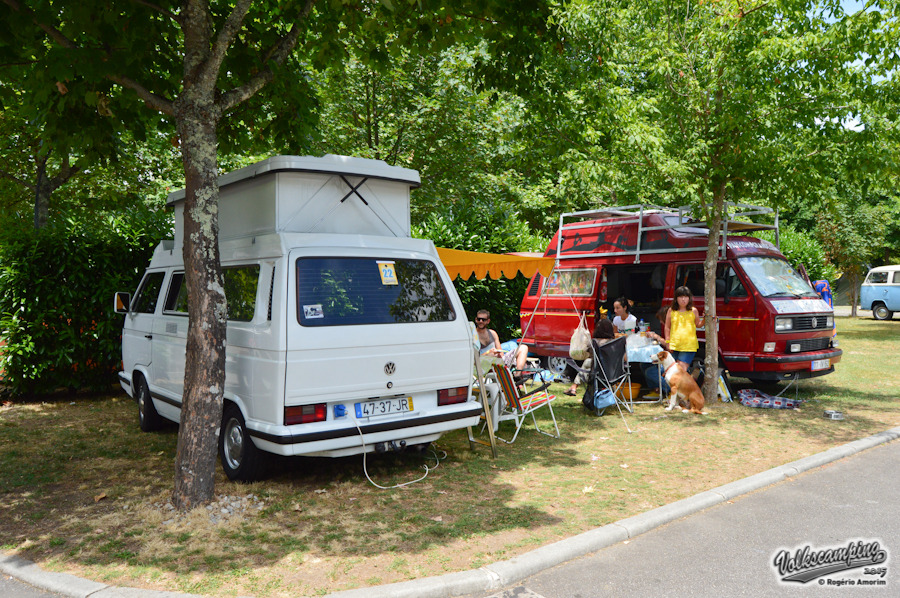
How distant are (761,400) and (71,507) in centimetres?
858

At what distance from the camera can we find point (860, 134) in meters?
8.78

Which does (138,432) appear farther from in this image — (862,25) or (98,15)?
(862,25)

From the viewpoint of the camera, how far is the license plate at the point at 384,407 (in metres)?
5.57

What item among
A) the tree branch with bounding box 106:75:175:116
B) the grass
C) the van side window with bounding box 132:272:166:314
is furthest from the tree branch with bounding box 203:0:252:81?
the grass

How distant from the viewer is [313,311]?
5426 millimetres

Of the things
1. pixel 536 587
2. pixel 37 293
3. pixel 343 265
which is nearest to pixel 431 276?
pixel 343 265

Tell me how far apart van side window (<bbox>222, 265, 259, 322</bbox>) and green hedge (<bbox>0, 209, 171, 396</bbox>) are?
5.04 m

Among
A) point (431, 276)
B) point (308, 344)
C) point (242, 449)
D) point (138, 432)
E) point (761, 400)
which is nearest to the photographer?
point (308, 344)

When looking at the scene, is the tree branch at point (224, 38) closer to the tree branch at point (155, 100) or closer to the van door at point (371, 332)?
the tree branch at point (155, 100)

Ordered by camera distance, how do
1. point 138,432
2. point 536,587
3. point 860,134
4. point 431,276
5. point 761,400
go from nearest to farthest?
point 536,587, point 431,276, point 138,432, point 860,134, point 761,400

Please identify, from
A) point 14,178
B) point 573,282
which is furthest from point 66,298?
point 573,282

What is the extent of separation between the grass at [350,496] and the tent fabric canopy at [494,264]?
9.17 ft

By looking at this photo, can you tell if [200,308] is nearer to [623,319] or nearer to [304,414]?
[304,414]

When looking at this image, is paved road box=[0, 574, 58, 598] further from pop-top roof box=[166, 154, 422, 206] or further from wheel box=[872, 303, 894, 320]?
wheel box=[872, 303, 894, 320]
